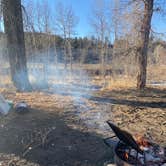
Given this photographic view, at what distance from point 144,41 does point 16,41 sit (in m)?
3.65

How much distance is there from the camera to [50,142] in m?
3.72

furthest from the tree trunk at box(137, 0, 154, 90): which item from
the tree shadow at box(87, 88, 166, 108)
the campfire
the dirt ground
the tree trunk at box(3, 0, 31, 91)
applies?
the campfire

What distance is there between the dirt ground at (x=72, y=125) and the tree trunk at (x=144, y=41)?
773 mm

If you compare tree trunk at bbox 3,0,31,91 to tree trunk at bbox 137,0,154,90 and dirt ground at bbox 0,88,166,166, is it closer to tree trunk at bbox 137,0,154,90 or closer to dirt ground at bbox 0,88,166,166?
dirt ground at bbox 0,88,166,166

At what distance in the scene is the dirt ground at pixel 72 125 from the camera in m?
3.33

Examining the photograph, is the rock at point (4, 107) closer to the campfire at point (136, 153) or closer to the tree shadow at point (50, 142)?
the tree shadow at point (50, 142)

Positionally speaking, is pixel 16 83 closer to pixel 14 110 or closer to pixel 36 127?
pixel 14 110

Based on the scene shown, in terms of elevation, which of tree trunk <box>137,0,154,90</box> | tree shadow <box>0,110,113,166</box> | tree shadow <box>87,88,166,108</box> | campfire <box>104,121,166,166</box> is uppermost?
tree trunk <box>137,0,154,90</box>

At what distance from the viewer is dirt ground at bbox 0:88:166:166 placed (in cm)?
333

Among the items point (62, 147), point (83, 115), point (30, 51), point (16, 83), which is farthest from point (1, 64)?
point (62, 147)

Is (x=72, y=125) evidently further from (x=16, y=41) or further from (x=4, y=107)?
(x=16, y=41)

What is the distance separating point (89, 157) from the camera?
131 inches

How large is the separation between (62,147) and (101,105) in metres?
2.21

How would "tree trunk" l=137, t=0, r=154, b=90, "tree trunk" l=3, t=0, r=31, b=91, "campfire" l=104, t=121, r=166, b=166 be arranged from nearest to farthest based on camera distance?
"campfire" l=104, t=121, r=166, b=166 < "tree trunk" l=3, t=0, r=31, b=91 < "tree trunk" l=137, t=0, r=154, b=90
